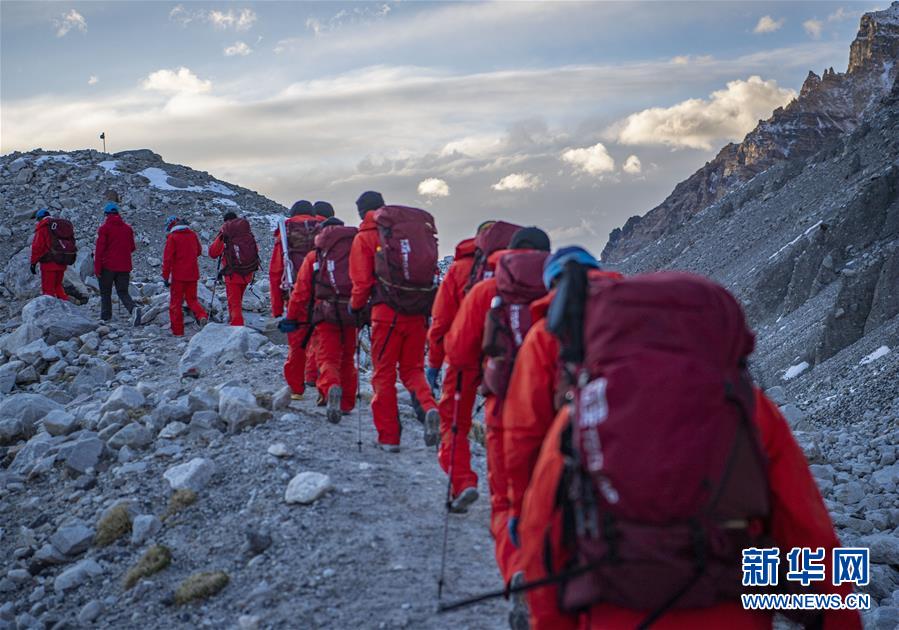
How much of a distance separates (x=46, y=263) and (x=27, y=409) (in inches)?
310

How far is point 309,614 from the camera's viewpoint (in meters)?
6.04

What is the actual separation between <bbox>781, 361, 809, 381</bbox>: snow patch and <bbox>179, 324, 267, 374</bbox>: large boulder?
2063 cm

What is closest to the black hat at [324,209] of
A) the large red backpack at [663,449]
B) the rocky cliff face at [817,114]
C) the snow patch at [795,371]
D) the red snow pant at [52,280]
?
the red snow pant at [52,280]

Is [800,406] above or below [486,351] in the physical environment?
below

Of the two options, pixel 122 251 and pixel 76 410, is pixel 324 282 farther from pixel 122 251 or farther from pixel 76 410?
pixel 122 251

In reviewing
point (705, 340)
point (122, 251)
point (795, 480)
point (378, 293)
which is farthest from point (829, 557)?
point (122, 251)

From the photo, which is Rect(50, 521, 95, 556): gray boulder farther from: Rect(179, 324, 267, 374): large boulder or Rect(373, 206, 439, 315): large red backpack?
Rect(179, 324, 267, 374): large boulder

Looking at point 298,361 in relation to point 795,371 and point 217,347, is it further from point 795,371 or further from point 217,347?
point 795,371

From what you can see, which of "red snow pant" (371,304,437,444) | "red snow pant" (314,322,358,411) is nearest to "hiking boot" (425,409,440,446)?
"red snow pant" (371,304,437,444)

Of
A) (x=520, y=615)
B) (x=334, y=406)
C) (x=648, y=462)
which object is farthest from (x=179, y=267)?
(x=648, y=462)

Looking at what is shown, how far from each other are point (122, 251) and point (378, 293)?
1060cm

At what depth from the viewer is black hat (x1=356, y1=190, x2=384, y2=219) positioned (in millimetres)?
9305

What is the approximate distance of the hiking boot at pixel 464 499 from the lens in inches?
284

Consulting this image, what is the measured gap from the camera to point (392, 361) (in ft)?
29.0
